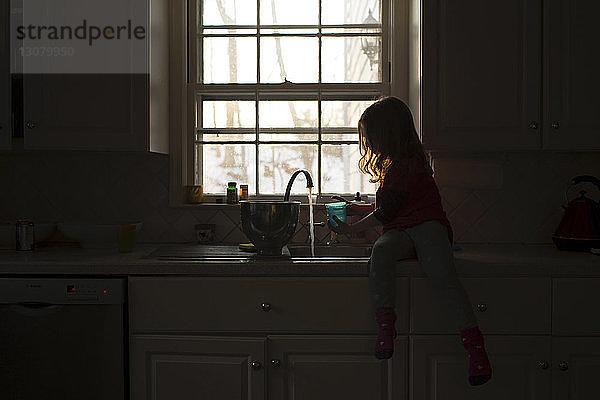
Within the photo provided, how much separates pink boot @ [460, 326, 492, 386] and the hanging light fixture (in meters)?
1.40

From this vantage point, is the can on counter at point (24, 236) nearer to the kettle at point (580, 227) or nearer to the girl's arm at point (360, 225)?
the girl's arm at point (360, 225)

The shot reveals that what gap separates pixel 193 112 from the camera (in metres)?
2.94

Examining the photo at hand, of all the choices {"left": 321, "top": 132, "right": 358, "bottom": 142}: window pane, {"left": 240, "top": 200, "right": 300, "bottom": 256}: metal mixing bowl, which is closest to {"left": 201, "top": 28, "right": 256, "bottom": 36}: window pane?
{"left": 321, "top": 132, "right": 358, "bottom": 142}: window pane

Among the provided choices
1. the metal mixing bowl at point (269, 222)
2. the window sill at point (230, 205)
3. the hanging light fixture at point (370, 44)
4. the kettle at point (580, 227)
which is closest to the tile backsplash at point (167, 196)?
the window sill at point (230, 205)

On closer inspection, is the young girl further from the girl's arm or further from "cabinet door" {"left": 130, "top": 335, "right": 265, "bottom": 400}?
"cabinet door" {"left": 130, "top": 335, "right": 265, "bottom": 400}

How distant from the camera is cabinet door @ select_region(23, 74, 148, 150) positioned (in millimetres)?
2475

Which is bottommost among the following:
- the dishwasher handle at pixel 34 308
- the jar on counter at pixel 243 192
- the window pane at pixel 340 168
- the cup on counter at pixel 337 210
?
the dishwasher handle at pixel 34 308

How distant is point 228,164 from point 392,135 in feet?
3.05

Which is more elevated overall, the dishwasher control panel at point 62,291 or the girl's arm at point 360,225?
the girl's arm at point 360,225

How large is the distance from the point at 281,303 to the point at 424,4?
4.16ft

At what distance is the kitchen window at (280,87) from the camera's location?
9.64 ft

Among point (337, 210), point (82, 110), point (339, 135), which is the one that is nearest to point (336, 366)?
point (337, 210)

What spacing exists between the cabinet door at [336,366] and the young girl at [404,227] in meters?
0.10

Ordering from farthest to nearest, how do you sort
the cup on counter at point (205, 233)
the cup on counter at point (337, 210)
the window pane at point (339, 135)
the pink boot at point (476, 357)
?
1. the window pane at point (339, 135)
2. the cup on counter at point (205, 233)
3. the cup on counter at point (337, 210)
4. the pink boot at point (476, 357)
